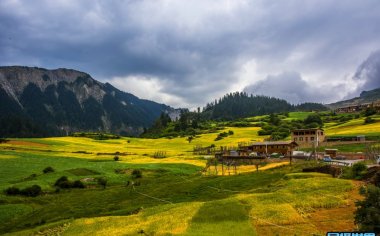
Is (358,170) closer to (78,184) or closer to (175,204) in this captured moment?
(175,204)

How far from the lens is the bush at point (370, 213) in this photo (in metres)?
27.0

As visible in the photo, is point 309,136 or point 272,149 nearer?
point 272,149

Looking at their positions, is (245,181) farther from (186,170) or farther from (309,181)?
(186,170)

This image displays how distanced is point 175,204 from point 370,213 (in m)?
24.9

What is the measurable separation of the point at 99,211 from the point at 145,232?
18931 millimetres

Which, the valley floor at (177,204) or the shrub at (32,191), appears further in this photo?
the shrub at (32,191)

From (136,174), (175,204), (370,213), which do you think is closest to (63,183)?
(136,174)

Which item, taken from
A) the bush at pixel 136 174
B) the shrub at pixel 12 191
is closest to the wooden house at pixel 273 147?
the bush at pixel 136 174

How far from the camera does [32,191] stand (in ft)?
210

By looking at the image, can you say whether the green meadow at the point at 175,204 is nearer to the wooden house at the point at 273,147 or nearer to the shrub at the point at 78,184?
the shrub at the point at 78,184

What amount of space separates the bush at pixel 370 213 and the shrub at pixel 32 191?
5237cm

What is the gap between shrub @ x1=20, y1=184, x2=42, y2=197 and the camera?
63.4 m

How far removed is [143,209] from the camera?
47.7 meters

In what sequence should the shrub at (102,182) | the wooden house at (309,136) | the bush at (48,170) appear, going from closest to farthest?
the shrub at (102,182), the bush at (48,170), the wooden house at (309,136)
